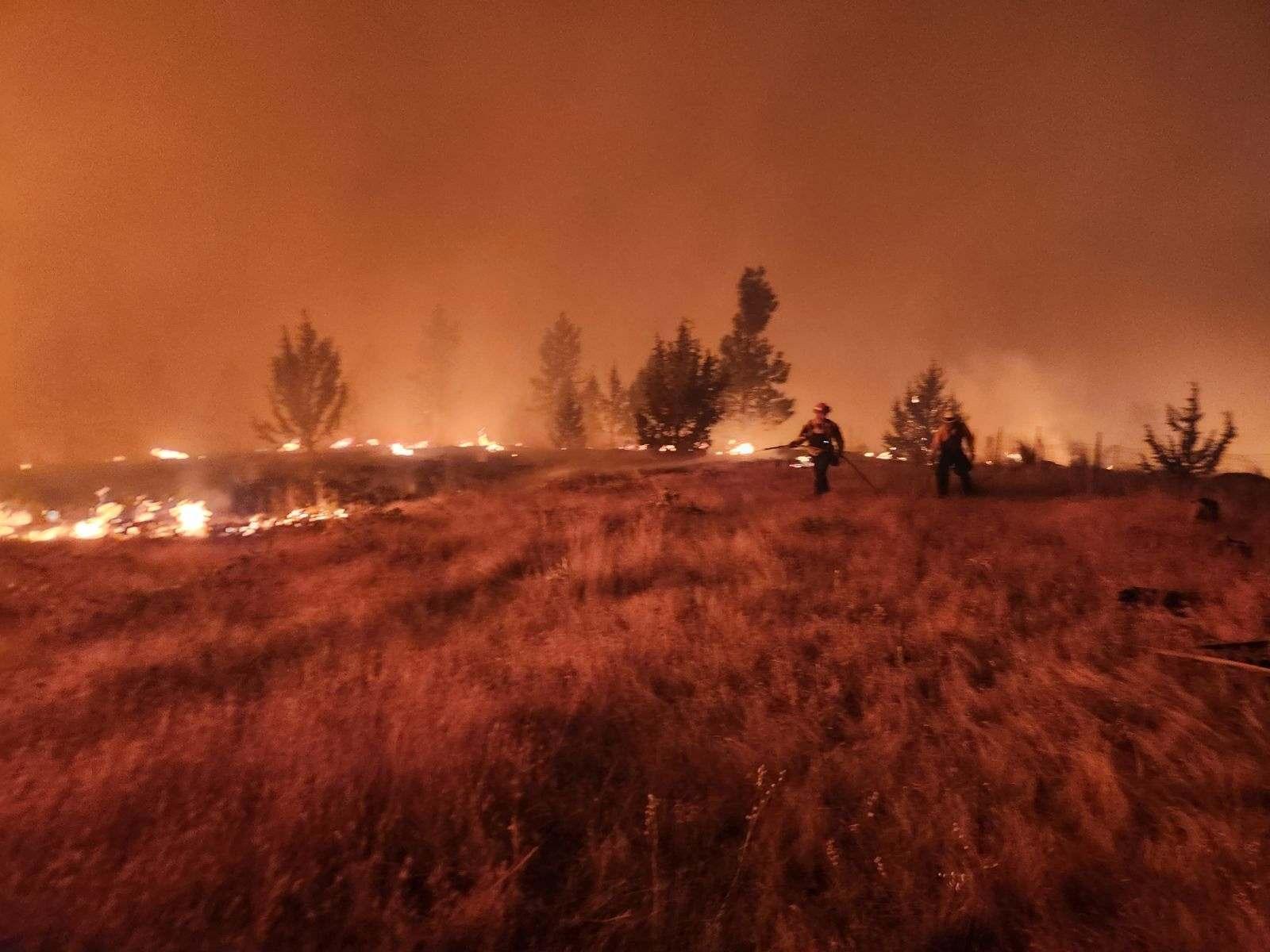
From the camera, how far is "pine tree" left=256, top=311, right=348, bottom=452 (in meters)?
40.7

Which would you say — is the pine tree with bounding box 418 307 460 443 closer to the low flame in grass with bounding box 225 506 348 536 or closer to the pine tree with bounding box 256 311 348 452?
the pine tree with bounding box 256 311 348 452

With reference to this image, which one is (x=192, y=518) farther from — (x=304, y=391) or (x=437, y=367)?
(x=437, y=367)

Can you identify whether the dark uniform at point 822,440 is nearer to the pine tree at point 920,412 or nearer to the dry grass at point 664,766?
the dry grass at point 664,766

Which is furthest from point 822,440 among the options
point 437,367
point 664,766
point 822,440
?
point 437,367

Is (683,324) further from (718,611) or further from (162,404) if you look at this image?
(162,404)

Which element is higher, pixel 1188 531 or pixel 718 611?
pixel 1188 531

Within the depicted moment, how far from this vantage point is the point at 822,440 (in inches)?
492

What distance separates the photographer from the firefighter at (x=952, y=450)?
12062 mm

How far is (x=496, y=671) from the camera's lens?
5.02m

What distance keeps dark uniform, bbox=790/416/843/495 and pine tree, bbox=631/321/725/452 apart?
12539 millimetres

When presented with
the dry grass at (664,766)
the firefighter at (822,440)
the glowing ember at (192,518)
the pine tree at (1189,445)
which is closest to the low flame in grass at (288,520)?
the glowing ember at (192,518)

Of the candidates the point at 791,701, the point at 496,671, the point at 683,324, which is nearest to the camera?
the point at 791,701

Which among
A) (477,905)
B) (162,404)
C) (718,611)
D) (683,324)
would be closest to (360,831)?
(477,905)

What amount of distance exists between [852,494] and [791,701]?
9051 millimetres
